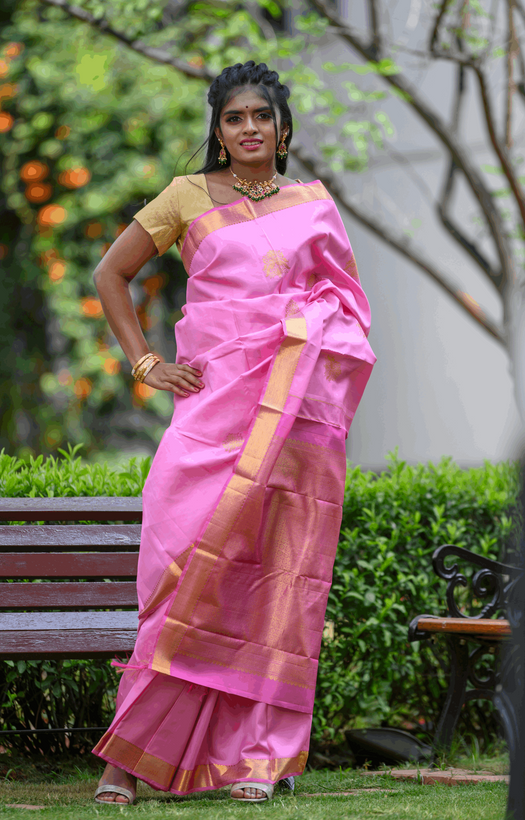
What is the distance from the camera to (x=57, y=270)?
25.6ft

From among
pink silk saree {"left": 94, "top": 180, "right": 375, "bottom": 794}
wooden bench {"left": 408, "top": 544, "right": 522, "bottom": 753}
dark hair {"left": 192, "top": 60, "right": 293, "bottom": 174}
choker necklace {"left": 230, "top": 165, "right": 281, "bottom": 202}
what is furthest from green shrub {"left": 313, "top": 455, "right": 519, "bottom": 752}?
dark hair {"left": 192, "top": 60, "right": 293, "bottom": 174}

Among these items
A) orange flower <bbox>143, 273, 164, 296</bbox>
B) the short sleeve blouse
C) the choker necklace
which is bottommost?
the short sleeve blouse

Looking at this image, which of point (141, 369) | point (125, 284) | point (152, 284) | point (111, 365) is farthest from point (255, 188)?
point (152, 284)

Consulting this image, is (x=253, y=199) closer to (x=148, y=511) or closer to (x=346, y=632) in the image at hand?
(x=148, y=511)

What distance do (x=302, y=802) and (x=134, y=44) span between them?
563 centimetres

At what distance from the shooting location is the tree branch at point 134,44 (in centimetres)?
625

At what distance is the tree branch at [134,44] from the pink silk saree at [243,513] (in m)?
4.27

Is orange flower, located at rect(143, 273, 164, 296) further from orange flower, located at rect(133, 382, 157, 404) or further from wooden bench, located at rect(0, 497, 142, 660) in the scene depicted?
wooden bench, located at rect(0, 497, 142, 660)

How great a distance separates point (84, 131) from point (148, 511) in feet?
20.0

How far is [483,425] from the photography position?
7.95 metres

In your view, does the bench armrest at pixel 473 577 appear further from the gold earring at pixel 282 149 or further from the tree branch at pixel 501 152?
the tree branch at pixel 501 152

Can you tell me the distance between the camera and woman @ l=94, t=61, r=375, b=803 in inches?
91.0

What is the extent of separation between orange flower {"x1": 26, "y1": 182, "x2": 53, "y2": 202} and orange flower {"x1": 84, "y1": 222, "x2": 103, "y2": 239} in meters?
0.52

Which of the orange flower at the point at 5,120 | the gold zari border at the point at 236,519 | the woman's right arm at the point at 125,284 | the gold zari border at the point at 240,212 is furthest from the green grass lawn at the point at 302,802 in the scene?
the orange flower at the point at 5,120
